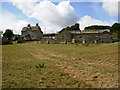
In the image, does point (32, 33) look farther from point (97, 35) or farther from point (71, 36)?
point (97, 35)

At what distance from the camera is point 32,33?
81750mm

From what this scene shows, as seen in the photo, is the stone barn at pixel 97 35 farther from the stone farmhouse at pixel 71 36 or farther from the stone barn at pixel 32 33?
the stone barn at pixel 32 33

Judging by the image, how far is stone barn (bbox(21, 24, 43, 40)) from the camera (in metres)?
81.2

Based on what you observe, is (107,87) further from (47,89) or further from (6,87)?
(6,87)

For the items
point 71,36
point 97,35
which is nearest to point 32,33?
point 71,36

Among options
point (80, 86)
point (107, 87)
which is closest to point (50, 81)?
point (80, 86)

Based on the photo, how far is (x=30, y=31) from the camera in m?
82.2

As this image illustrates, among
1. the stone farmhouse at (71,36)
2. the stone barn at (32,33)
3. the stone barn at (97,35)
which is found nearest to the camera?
the stone farmhouse at (71,36)

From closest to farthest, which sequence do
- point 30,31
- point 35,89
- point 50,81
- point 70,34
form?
point 35,89 < point 50,81 < point 70,34 < point 30,31

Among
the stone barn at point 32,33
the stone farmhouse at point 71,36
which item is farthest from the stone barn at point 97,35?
the stone barn at point 32,33

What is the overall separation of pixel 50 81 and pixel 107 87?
255 centimetres

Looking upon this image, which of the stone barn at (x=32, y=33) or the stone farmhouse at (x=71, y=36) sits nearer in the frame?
the stone farmhouse at (x=71, y=36)

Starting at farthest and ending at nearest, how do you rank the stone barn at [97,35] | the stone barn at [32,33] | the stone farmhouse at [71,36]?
the stone barn at [32,33], the stone barn at [97,35], the stone farmhouse at [71,36]

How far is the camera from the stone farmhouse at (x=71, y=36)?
179 ft
